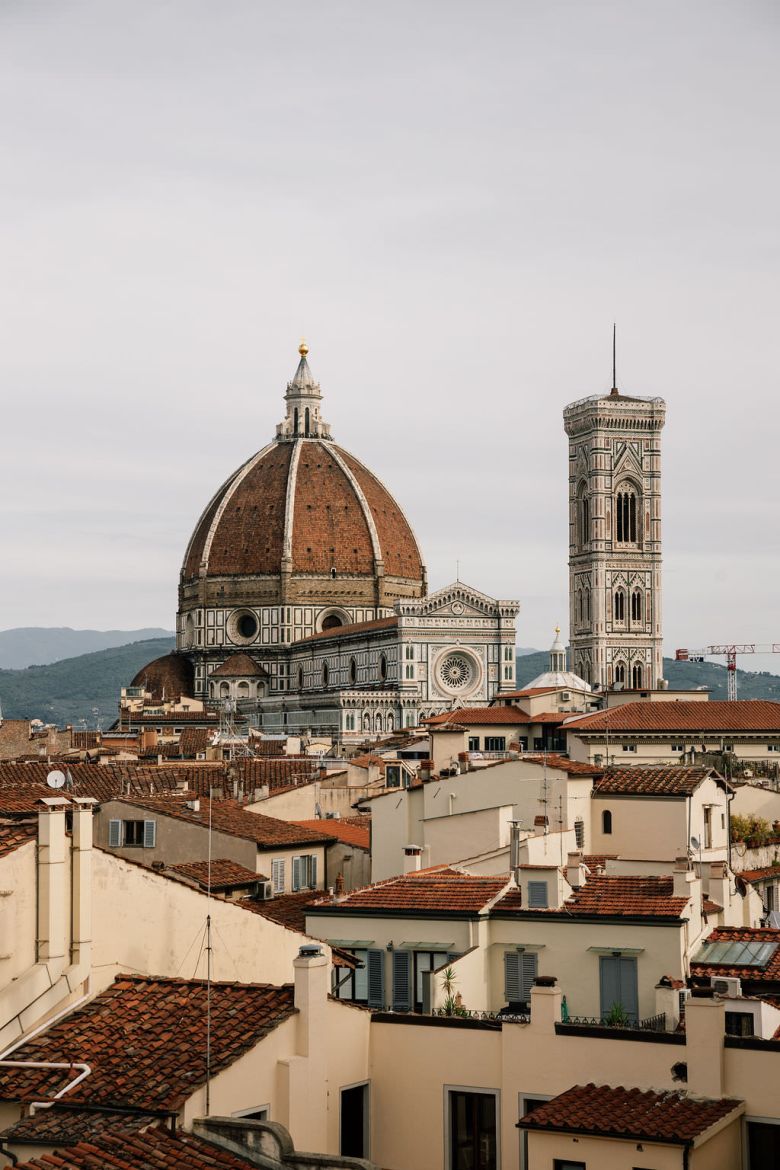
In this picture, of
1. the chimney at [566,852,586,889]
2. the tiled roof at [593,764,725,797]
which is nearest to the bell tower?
the tiled roof at [593,764,725,797]

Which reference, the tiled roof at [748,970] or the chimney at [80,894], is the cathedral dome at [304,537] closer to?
the tiled roof at [748,970]

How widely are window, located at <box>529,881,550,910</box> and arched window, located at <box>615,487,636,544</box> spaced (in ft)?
406

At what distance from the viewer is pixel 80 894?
543 inches

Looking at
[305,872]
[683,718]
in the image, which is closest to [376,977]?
[305,872]

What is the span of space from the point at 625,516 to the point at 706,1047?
12827 cm

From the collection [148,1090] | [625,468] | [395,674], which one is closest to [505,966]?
[148,1090]

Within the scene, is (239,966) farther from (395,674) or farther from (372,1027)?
(395,674)

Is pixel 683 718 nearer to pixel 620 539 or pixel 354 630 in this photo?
pixel 354 630

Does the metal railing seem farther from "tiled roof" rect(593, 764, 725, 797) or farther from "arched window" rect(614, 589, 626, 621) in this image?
"arched window" rect(614, 589, 626, 621)

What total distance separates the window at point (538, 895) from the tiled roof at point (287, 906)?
7.25 feet

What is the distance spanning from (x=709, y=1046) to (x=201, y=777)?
2748cm

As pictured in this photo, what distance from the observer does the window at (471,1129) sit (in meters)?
13.3

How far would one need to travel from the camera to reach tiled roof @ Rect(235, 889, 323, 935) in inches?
730

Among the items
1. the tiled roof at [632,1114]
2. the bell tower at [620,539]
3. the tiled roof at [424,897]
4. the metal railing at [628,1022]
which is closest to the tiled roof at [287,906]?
the tiled roof at [424,897]
